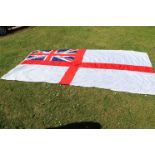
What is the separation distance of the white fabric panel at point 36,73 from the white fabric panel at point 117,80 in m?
0.58

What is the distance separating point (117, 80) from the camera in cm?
639

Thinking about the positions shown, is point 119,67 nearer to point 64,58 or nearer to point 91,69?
point 91,69

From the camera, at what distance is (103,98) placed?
5672 mm

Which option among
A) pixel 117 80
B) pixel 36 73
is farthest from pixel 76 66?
pixel 117 80

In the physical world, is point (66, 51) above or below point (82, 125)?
above

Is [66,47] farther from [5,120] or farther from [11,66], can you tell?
[5,120]

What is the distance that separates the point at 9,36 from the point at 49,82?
518cm

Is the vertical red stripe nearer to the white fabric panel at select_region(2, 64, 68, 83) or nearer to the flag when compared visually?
the flag

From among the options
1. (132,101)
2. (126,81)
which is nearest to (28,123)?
(132,101)

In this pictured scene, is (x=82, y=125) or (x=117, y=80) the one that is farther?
(x=117, y=80)

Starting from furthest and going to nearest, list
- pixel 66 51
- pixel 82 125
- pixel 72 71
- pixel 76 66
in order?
pixel 66 51
pixel 76 66
pixel 72 71
pixel 82 125

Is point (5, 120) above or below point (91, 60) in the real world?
below

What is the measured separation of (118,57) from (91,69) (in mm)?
1282

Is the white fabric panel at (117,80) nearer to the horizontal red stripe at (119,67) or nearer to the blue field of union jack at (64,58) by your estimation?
the horizontal red stripe at (119,67)
